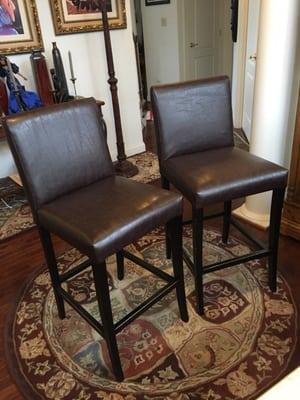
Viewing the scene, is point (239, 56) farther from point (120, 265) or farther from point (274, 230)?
point (120, 265)

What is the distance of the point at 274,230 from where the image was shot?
5.34 feet

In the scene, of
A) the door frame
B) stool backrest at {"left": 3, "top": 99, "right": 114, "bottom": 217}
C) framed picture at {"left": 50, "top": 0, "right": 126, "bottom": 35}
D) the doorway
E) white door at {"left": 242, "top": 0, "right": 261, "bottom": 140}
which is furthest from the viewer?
the doorway

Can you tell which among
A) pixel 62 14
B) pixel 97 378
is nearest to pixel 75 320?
pixel 97 378

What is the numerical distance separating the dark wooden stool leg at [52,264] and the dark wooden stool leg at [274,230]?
1005 millimetres

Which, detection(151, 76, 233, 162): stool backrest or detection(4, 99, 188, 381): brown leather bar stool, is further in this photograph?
detection(151, 76, 233, 162): stool backrest

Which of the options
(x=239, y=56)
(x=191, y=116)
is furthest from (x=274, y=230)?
(x=239, y=56)

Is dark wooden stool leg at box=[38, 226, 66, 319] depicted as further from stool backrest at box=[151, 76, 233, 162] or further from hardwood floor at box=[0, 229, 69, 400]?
stool backrest at box=[151, 76, 233, 162]

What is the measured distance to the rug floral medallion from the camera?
135cm

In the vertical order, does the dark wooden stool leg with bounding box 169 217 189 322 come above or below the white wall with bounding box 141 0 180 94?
below

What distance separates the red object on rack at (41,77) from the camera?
8.67 feet

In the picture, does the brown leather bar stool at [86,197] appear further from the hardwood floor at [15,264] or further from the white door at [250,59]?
the white door at [250,59]

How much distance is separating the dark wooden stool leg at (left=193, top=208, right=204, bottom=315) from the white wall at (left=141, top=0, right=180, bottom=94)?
4040 mm

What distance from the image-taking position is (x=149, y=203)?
131 centimetres

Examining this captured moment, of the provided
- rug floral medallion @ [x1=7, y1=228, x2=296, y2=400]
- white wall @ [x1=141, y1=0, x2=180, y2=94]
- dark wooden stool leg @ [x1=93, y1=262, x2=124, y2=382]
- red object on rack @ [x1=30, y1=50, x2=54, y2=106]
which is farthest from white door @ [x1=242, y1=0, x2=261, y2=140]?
dark wooden stool leg @ [x1=93, y1=262, x2=124, y2=382]
